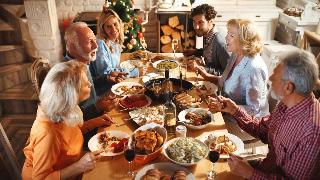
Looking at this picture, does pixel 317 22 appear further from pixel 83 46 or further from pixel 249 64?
pixel 83 46

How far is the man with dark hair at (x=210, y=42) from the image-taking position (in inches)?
121

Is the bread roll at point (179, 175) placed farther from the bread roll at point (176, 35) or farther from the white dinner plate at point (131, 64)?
the bread roll at point (176, 35)

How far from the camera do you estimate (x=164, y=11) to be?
16.1 ft

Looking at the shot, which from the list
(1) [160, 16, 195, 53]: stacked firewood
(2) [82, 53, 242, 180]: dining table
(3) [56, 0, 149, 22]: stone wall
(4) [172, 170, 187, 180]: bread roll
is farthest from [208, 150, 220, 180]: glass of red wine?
(3) [56, 0, 149, 22]: stone wall

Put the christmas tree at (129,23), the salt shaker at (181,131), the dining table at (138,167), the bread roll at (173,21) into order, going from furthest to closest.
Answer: the bread roll at (173,21) → the christmas tree at (129,23) → the salt shaker at (181,131) → the dining table at (138,167)

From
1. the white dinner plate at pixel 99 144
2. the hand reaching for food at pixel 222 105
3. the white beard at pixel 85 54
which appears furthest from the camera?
the white beard at pixel 85 54

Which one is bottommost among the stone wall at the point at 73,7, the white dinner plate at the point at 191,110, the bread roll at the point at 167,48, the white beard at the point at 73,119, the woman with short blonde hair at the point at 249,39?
the bread roll at the point at 167,48

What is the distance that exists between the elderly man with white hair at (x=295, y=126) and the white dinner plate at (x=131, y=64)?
5.20 feet

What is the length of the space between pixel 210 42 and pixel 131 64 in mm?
823

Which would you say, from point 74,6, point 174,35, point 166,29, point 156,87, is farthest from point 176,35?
point 156,87

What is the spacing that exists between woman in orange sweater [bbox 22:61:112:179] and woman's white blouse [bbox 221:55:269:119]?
125cm

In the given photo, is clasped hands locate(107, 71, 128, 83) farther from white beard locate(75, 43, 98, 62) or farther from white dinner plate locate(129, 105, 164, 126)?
white dinner plate locate(129, 105, 164, 126)

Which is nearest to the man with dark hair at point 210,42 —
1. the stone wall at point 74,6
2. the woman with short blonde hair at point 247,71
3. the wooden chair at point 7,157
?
the woman with short blonde hair at point 247,71

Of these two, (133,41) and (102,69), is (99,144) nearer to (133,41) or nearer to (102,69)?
(102,69)
